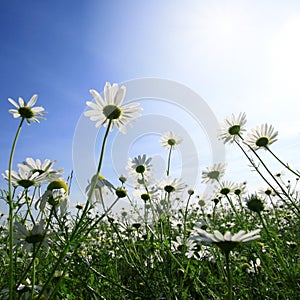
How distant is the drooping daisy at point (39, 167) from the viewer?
1269 mm

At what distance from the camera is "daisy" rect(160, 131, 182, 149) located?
9.05 feet

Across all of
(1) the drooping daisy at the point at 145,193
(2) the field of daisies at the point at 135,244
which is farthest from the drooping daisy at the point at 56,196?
(1) the drooping daisy at the point at 145,193

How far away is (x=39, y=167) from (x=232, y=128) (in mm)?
1452

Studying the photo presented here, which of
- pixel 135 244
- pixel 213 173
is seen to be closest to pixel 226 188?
pixel 213 173

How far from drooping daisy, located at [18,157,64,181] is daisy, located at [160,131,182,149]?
1.41 metres

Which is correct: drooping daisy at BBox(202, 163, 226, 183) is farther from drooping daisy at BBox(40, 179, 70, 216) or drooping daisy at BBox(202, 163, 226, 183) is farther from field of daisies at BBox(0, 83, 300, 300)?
drooping daisy at BBox(40, 179, 70, 216)

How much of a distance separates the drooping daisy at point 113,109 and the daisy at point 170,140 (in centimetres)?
142

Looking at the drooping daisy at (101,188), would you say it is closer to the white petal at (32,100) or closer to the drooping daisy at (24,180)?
the drooping daisy at (24,180)

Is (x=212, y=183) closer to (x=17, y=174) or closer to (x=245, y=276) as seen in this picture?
(x=245, y=276)

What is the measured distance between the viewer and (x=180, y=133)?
2820 mm

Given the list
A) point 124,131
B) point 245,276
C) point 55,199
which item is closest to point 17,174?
point 55,199

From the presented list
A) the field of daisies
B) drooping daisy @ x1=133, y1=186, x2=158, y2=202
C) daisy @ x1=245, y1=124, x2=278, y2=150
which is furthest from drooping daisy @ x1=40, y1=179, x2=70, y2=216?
daisy @ x1=245, y1=124, x2=278, y2=150

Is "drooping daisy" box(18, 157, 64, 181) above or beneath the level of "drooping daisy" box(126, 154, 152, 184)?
beneath

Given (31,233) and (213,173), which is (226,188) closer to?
(213,173)
